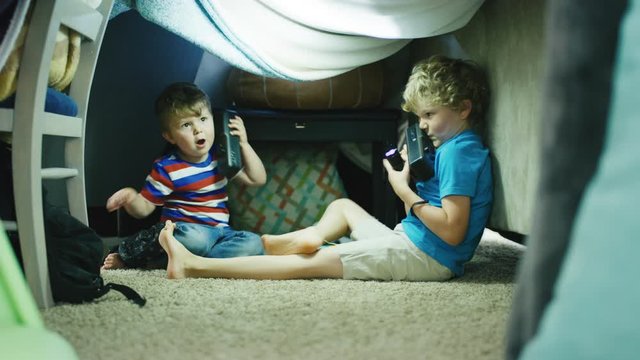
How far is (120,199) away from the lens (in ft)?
4.72

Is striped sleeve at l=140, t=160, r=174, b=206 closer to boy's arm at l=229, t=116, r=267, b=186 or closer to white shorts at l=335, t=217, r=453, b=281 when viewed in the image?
boy's arm at l=229, t=116, r=267, b=186

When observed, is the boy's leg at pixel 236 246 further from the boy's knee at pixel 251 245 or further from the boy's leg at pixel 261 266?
the boy's leg at pixel 261 266

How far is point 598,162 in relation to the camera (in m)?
0.41

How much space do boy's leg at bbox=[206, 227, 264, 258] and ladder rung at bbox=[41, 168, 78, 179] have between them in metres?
0.41

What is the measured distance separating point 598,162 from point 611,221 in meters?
0.05

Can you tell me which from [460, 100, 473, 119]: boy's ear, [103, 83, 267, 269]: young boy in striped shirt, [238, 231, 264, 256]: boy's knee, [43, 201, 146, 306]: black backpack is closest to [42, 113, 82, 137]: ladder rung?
[43, 201, 146, 306]: black backpack

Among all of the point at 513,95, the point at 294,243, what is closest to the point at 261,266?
the point at 294,243

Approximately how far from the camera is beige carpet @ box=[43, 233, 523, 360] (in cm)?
69

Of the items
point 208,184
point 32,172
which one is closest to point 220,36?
point 208,184

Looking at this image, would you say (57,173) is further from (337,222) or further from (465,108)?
(465,108)

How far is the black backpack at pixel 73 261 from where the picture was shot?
3.07 feet

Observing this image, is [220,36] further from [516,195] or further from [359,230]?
[516,195]

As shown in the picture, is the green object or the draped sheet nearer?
the green object

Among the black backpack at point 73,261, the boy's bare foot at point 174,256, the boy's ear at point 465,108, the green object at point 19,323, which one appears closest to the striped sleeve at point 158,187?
the boy's bare foot at point 174,256
